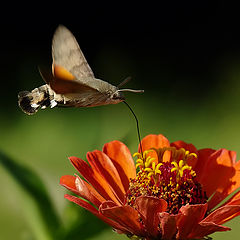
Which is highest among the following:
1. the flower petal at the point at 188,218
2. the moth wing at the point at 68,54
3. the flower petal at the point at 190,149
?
the moth wing at the point at 68,54

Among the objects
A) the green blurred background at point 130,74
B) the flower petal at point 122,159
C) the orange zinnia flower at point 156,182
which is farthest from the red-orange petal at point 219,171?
the green blurred background at point 130,74

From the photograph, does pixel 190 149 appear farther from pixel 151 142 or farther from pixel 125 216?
pixel 125 216

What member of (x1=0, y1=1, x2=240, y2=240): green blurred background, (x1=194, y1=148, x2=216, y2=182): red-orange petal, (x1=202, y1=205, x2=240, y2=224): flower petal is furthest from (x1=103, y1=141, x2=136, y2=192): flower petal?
(x1=0, y1=1, x2=240, y2=240): green blurred background

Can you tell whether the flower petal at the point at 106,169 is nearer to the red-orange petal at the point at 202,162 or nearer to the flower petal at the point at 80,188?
the flower petal at the point at 80,188

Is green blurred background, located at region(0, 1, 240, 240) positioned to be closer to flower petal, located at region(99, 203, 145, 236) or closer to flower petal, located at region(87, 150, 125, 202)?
flower petal, located at region(87, 150, 125, 202)

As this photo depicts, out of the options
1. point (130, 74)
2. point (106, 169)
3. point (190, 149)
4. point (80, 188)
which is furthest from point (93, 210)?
point (130, 74)

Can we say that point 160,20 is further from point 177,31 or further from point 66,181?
point 66,181

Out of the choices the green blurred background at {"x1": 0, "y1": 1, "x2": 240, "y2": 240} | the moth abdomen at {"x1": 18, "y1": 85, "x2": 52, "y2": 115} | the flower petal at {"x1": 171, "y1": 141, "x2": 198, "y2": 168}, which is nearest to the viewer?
the moth abdomen at {"x1": 18, "y1": 85, "x2": 52, "y2": 115}
